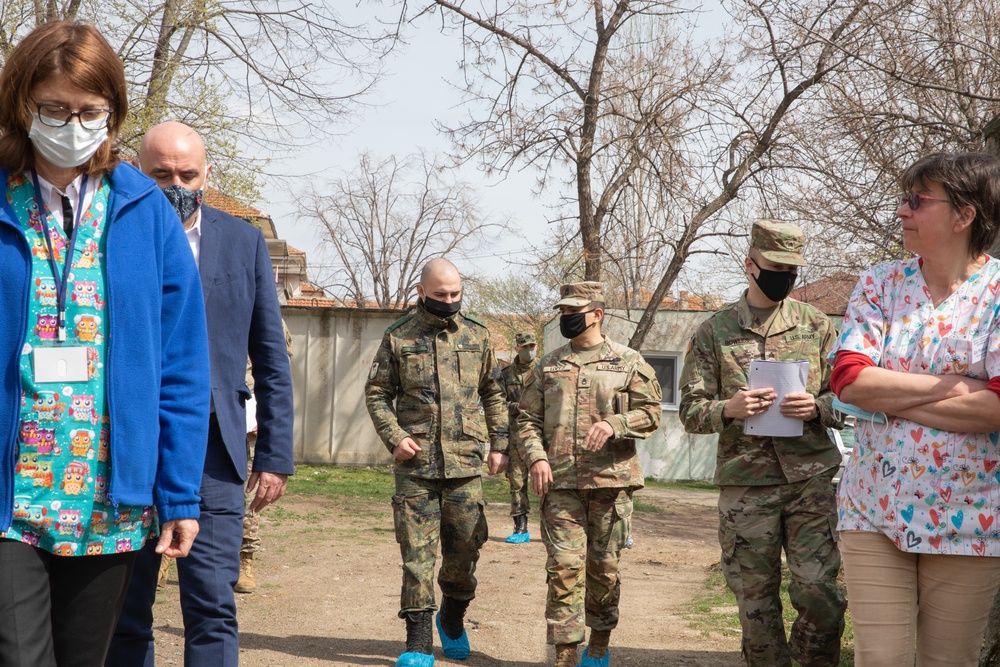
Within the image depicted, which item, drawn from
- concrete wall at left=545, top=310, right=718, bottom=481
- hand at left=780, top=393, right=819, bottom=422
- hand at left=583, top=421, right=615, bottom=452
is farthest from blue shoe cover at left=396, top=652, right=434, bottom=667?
concrete wall at left=545, top=310, right=718, bottom=481

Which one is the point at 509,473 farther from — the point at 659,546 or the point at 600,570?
the point at 600,570

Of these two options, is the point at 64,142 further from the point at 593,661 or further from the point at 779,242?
the point at 593,661

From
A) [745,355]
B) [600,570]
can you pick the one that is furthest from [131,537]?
[600,570]

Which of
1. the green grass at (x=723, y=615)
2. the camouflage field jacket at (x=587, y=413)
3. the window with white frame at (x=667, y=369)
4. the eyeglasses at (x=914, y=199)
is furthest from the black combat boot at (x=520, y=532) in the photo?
the window with white frame at (x=667, y=369)

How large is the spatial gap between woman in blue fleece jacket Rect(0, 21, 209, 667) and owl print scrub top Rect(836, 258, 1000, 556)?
2.17m

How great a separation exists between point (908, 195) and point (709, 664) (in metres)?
3.49

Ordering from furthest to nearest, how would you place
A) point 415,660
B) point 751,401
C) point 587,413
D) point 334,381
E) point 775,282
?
1. point 334,381
2. point 587,413
3. point 415,660
4. point 775,282
5. point 751,401

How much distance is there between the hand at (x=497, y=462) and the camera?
6259mm

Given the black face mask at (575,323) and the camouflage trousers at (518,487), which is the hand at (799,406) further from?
the camouflage trousers at (518,487)

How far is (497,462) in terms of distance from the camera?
6340 millimetres

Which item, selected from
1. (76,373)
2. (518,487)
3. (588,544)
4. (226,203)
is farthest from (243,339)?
(226,203)

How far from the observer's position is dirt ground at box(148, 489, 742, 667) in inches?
245

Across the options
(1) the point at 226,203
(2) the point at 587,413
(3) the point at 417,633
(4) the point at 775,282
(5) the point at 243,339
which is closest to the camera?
(5) the point at 243,339

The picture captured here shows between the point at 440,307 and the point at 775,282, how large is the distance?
7.00ft
